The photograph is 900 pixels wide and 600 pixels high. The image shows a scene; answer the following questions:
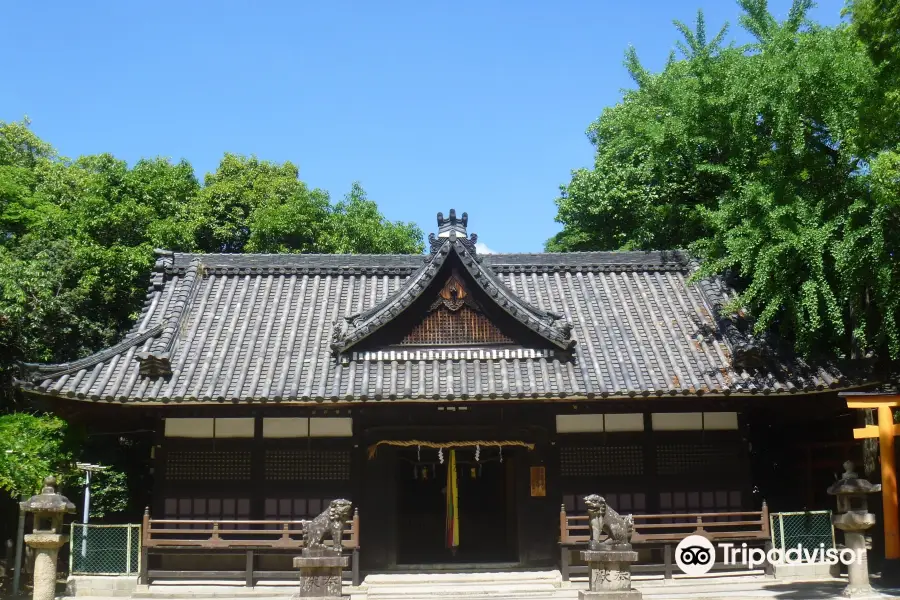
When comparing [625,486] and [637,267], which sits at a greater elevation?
[637,267]

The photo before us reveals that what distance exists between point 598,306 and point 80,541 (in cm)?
1339

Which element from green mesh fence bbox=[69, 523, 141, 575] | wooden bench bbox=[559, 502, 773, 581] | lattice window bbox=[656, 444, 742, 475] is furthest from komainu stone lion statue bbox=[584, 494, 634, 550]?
green mesh fence bbox=[69, 523, 141, 575]

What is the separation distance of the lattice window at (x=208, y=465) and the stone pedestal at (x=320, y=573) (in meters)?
4.41

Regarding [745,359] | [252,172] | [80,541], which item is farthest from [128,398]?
[252,172]

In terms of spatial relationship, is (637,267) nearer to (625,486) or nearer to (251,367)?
(625,486)

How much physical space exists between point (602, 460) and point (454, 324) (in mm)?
4658

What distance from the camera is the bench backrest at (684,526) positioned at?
1656cm

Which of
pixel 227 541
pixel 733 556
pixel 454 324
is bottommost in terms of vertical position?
pixel 733 556

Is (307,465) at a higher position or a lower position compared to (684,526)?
higher

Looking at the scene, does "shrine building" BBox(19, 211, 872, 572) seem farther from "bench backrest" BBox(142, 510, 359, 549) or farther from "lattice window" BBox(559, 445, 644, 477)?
"bench backrest" BBox(142, 510, 359, 549)

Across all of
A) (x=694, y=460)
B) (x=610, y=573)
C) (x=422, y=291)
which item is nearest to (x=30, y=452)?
(x=422, y=291)

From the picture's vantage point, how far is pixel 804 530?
16906 millimetres

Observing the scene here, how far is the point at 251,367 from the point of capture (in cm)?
1791

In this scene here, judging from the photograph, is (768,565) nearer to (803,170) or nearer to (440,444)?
(440,444)
